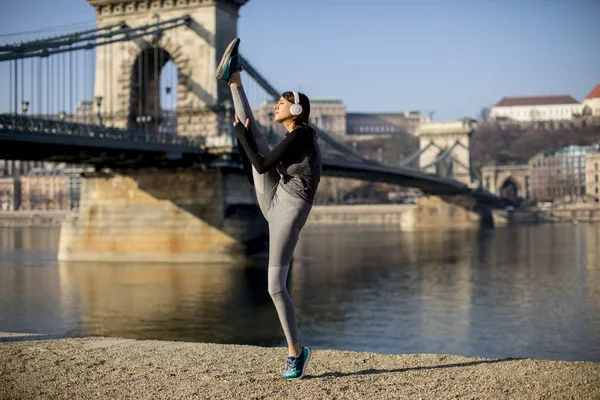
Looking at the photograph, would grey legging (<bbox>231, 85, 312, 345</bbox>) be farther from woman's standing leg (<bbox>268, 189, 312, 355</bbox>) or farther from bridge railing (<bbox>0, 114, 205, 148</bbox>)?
bridge railing (<bbox>0, 114, 205, 148</bbox>)

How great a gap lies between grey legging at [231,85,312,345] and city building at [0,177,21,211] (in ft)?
339

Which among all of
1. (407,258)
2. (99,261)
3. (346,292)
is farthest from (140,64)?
(346,292)

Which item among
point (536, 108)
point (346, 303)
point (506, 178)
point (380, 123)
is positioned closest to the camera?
point (346, 303)

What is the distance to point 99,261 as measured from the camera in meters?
33.8

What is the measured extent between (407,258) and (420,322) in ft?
65.0

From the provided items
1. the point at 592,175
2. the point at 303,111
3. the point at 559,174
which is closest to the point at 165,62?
the point at 303,111

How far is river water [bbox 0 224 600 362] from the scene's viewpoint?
615 inches

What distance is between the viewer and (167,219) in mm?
33031

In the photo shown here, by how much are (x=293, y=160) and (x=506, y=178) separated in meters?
127

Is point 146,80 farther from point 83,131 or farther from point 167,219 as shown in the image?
point 83,131

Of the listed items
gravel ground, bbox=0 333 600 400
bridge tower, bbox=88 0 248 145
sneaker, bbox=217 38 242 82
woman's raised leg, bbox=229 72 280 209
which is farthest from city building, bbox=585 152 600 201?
sneaker, bbox=217 38 242 82

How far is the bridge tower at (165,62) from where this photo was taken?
34.1 meters

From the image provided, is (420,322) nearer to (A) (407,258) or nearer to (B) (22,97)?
(B) (22,97)

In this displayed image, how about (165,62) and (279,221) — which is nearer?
(279,221)
